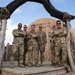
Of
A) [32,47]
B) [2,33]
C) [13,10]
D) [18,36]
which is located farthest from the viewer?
[32,47]

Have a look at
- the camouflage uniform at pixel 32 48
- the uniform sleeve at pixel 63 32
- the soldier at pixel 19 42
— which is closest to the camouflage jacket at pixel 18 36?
the soldier at pixel 19 42

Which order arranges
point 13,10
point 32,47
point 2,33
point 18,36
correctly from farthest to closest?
point 32,47, point 18,36, point 13,10, point 2,33

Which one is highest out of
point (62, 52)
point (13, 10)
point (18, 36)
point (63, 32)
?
point (13, 10)

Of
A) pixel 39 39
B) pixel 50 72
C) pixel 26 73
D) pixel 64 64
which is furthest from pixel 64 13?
pixel 26 73

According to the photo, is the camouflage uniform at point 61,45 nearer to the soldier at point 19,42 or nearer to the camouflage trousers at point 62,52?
the camouflage trousers at point 62,52

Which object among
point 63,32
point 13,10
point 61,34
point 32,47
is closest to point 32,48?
point 32,47

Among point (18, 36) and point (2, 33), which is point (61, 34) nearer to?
point (18, 36)

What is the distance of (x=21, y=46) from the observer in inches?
276

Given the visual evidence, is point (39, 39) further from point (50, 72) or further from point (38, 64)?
point (50, 72)

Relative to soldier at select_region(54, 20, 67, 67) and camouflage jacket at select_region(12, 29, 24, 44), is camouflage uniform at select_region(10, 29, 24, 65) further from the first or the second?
soldier at select_region(54, 20, 67, 67)

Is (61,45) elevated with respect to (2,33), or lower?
lower

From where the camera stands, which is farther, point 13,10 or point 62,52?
point 62,52

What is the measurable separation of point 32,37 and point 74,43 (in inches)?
230

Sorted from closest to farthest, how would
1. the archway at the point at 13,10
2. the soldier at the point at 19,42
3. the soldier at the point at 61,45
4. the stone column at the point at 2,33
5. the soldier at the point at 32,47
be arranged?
the stone column at the point at 2,33 < the archway at the point at 13,10 < the soldier at the point at 19,42 < the soldier at the point at 61,45 < the soldier at the point at 32,47
